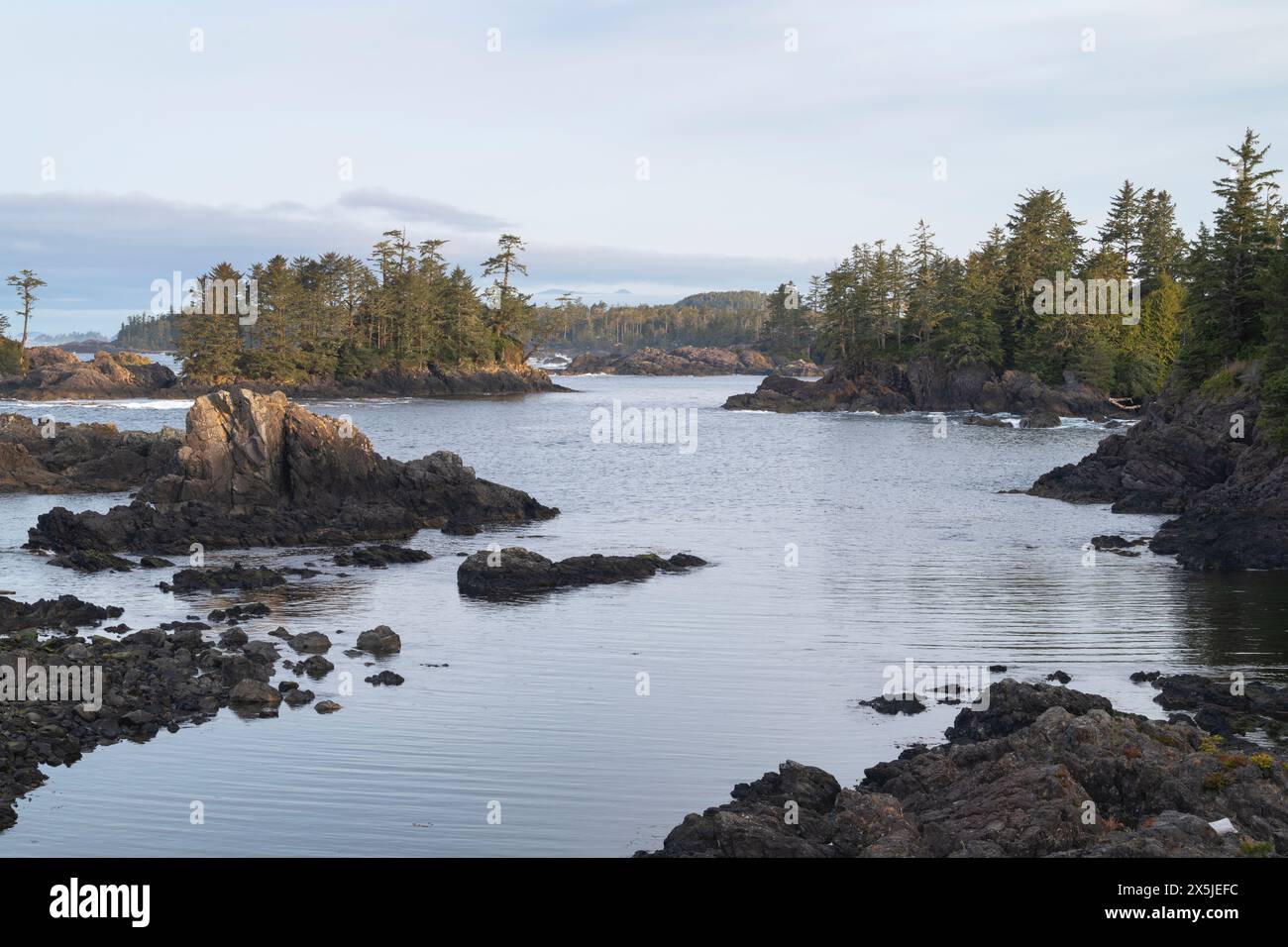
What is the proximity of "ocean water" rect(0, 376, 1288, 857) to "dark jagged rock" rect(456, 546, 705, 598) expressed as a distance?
103 cm

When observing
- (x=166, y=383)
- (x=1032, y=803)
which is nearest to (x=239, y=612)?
(x=1032, y=803)

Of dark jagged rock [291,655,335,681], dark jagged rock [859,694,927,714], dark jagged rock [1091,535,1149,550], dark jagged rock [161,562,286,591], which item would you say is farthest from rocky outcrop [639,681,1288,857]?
dark jagged rock [1091,535,1149,550]

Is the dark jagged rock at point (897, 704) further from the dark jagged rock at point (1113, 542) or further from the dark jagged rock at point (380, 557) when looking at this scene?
the dark jagged rock at point (1113, 542)

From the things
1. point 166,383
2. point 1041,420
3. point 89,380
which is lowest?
point 1041,420

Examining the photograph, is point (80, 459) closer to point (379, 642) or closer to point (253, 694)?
point (379, 642)

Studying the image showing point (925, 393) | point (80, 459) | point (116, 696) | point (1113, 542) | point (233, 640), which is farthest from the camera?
point (925, 393)

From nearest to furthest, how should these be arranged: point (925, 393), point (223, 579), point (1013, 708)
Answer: point (1013, 708) → point (223, 579) → point (925, 393)

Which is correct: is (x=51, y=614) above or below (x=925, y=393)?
below

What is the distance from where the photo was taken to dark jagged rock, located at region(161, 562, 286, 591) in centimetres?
3147

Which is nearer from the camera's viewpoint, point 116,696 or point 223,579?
point 116,696

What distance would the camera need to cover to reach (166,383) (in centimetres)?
12375

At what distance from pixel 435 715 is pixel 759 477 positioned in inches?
1780

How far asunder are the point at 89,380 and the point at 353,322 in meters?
29.7
